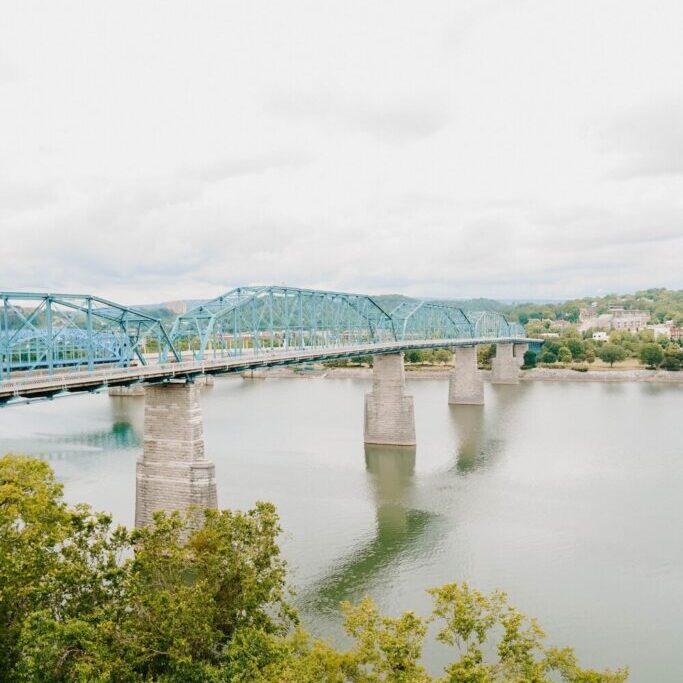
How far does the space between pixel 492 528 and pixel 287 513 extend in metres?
7.01

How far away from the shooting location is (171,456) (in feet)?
66.1

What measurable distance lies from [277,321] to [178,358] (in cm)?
1606

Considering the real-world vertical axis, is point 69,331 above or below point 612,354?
above

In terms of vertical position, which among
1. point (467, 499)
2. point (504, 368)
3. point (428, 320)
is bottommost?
point (467, 499)

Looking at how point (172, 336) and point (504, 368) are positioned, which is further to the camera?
point (504, 368)

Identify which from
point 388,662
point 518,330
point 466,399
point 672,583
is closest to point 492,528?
point 672,583

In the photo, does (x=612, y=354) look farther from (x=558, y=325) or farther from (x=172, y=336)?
(x=558, y=325)

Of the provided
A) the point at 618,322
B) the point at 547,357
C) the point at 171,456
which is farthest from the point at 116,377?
the point at 618,322

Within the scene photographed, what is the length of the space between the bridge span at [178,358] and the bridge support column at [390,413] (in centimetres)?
5

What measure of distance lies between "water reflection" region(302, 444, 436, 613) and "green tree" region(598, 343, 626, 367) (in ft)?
150

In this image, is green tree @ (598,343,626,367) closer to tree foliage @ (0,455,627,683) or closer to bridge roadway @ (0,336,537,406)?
bridge roadway @ (0,336,537,406)

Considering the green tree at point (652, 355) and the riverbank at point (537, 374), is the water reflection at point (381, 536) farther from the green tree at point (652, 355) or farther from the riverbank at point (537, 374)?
the green tree at point (652, 355)

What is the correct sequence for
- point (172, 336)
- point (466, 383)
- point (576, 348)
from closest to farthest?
point (172, 336)
point (466, 383)
point (576, 348)

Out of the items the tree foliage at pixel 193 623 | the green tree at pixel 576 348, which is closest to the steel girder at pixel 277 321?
the tree foliage at pixel 193 623
